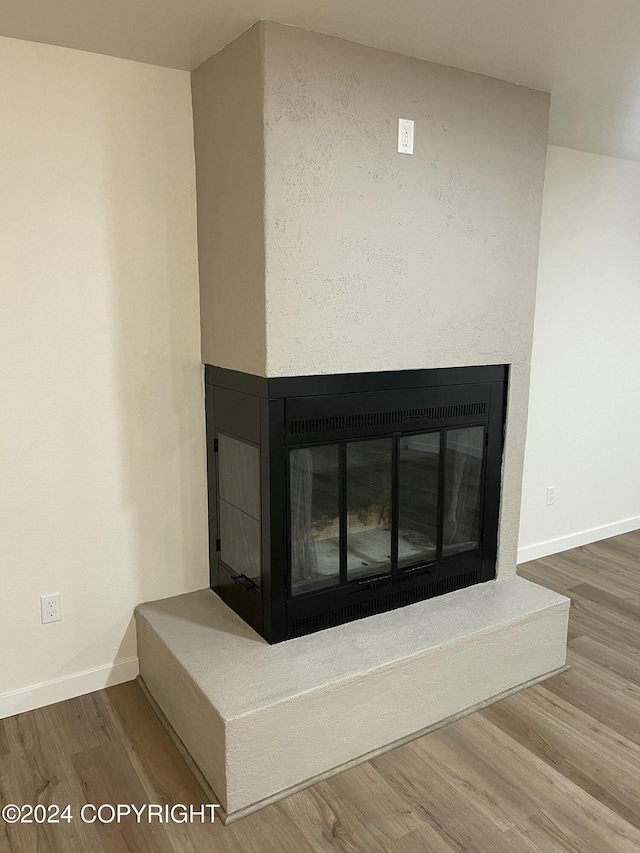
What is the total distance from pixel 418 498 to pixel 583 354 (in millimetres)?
1737

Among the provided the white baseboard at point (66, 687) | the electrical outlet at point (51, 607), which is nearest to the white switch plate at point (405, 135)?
the electrical outlet at point (51, 607)

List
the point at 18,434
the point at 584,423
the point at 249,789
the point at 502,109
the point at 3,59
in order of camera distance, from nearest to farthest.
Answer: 1. the point at 249,789
2. the point at 3,59
3. the point at 18,434
4. the point at 502,109
5. the point at 584,423

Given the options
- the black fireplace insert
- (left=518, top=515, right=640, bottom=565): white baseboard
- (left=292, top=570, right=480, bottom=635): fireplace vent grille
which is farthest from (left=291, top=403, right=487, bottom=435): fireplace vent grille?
(left=518, top=515, right=640, bottom=565): white baseboard

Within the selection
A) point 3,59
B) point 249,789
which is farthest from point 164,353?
point 249,789

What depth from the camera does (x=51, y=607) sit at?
240 cm

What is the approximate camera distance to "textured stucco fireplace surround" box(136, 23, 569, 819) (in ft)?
6.62

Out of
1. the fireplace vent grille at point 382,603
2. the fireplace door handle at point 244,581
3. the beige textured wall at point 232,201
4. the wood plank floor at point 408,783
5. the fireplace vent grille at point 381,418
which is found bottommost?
the wood plank floor at point 408,783

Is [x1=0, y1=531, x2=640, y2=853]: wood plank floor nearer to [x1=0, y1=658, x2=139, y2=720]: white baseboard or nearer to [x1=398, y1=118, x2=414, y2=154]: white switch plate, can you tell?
[x1=0, y1=658, x2=139, y2=720]: white baseboard

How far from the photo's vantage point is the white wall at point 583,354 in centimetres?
350

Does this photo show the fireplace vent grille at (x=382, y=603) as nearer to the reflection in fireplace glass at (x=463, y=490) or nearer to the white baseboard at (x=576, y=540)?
the reflection in fireplace glass at (x=463, y=490)

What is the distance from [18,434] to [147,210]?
35.5 inches

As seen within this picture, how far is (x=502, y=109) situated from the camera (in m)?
2.45

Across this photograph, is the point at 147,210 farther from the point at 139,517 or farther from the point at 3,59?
the point at 139,517

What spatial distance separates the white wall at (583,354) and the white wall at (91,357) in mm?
1960
